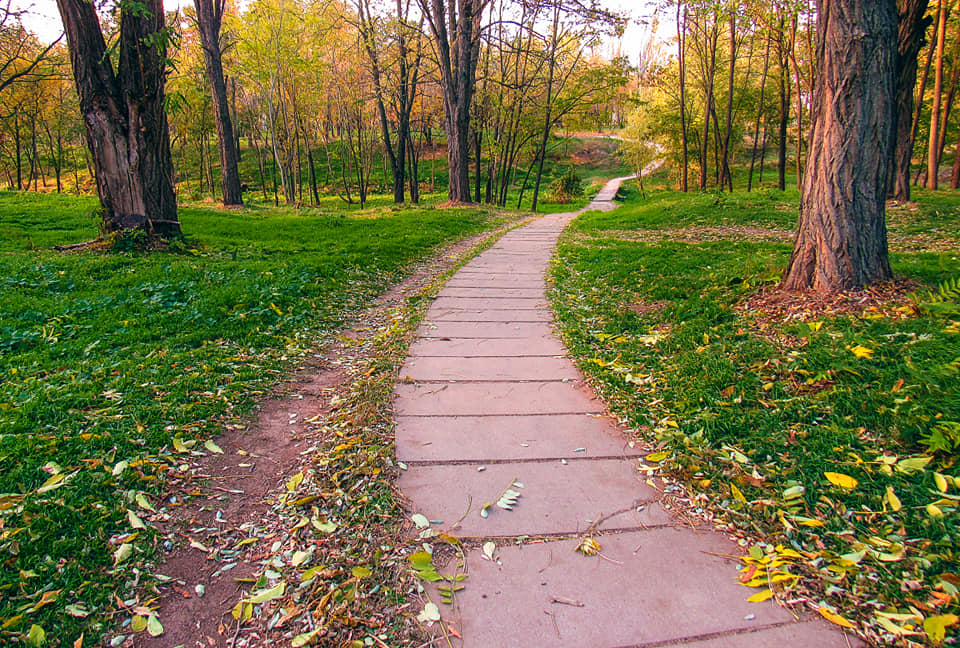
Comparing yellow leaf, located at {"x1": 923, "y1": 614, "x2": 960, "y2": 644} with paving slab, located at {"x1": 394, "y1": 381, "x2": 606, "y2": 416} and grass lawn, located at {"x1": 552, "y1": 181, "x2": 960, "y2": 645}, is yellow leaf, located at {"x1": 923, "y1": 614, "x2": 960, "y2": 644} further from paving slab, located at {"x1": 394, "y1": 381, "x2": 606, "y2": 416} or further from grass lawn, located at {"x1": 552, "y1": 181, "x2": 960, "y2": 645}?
paving slab, located at {"x1": 394, "y1": 381, "x2": 606, "y2": 416}

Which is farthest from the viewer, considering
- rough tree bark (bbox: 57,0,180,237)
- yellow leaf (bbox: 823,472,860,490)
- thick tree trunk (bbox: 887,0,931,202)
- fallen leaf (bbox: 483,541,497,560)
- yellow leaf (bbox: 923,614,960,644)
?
thick tree trunk (bbox: 887,0,931,202)

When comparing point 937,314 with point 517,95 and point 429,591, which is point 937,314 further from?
point 517,95

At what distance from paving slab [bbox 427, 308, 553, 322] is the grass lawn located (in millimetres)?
319

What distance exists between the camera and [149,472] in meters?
2.56

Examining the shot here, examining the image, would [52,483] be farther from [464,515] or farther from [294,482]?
[464,515]

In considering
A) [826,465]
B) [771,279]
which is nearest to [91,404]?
[826,465]

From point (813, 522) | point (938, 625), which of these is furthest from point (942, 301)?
point (938, 625)

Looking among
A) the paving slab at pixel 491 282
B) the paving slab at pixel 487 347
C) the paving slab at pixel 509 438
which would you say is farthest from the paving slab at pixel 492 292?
the paving slab at pixel 509 438

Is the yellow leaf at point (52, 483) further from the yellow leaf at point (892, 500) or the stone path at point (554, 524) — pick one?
the yellow leaf at point (892, 500)

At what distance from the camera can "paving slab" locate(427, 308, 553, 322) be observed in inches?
215

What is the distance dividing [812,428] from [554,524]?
1.59 metres

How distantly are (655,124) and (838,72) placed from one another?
85.9 ft

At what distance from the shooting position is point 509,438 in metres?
3.09

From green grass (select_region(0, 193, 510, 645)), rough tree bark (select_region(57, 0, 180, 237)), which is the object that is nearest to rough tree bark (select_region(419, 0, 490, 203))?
green grass (select_region(0, 193, 510, 645))
